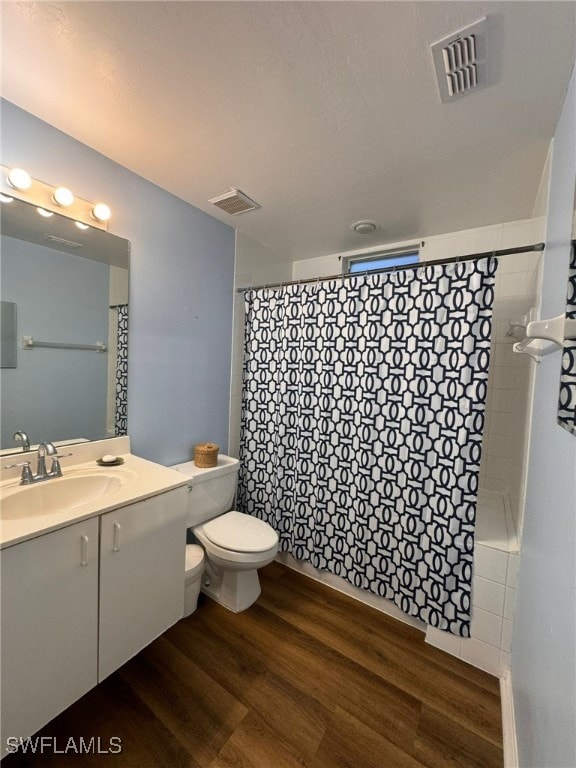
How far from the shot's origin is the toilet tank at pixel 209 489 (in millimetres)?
1799

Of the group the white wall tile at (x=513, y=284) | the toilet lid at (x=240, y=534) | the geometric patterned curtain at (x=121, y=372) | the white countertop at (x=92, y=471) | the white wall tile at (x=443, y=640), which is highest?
the white wall tile at (x=513, y=284)

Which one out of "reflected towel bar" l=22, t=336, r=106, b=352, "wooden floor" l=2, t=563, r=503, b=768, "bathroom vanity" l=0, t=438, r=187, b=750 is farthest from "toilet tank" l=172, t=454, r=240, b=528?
"reflected towel bar" l=22, t=336, r=106, b=352

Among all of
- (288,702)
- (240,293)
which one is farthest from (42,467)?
(240,293)

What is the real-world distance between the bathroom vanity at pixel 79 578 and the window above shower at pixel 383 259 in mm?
1968

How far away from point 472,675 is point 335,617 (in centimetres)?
67

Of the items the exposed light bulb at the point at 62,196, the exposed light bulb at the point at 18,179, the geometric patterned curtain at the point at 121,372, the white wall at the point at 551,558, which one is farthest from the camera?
the geometric patterned curtain at the point at 121,372

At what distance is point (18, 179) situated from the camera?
121cm

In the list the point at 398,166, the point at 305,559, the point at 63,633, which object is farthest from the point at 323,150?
the point at 305,559

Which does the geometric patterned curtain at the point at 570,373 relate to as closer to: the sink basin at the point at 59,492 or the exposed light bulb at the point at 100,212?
the sink basin at the point at 59,492

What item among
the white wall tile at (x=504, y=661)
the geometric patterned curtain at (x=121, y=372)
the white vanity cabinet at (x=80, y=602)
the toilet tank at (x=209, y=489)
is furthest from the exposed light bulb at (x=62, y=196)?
the white wall tile at (x=504, y=661)

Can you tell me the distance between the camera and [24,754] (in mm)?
1071

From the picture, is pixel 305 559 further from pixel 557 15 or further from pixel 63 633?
pixel 557 15

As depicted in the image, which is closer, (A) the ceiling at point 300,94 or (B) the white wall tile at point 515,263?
(A) the ceiling at point 300,94

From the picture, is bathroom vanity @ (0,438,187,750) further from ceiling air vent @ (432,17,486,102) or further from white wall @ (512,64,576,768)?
ceiling air vent @ (432,17,486,102)
